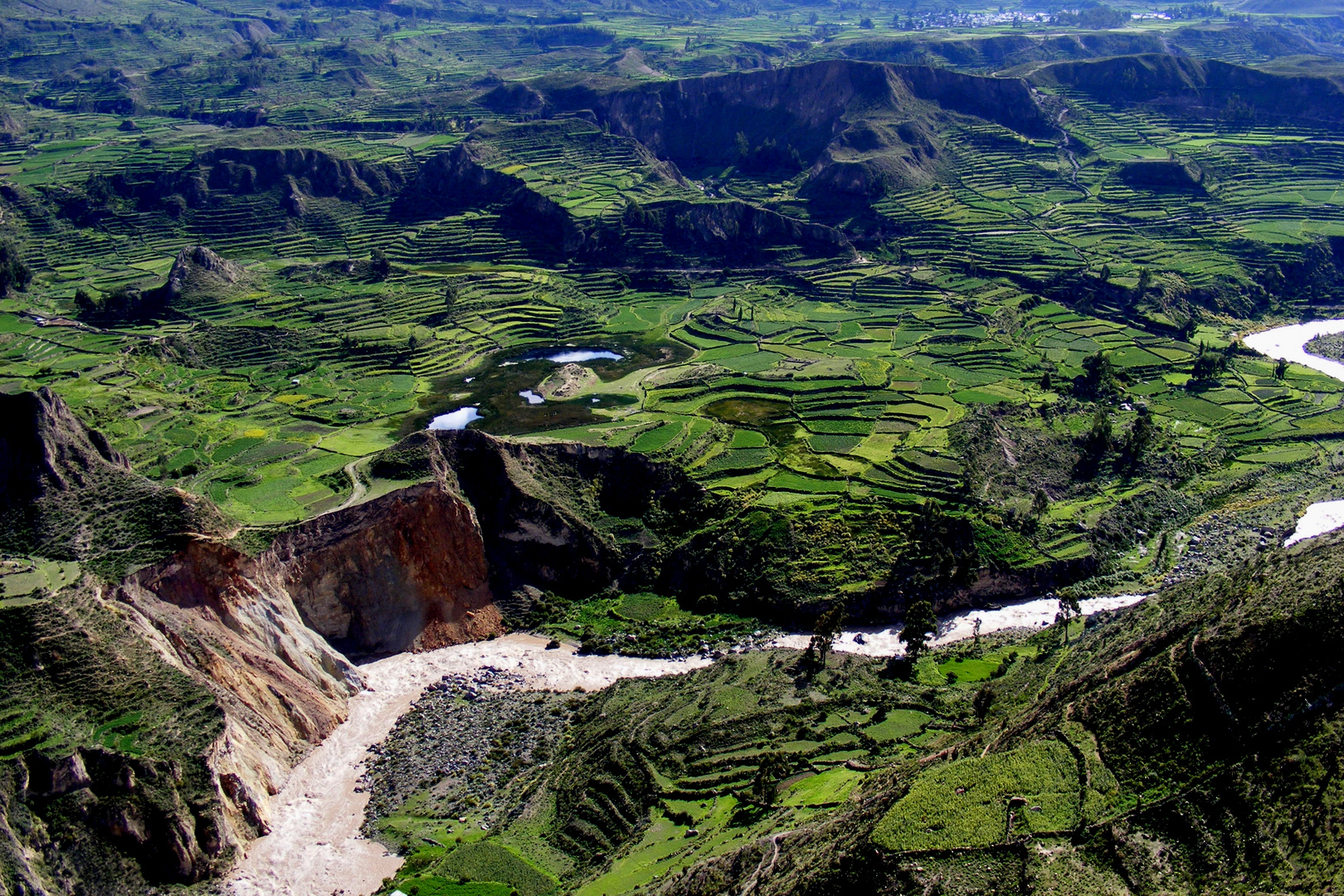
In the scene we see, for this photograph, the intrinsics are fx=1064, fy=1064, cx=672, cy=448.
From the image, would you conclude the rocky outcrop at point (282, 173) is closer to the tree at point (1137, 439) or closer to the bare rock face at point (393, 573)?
the bare rock face at point (393, 573)

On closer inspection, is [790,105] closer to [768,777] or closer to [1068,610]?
[1068,610]

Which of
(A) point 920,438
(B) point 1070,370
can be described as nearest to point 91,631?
(A) point 920,438

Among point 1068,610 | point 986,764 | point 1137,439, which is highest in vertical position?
point 986,764

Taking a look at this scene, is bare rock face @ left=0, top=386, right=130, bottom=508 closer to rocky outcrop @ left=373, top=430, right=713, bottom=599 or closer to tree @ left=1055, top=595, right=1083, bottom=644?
rocky outcrop @ left=373, top=430, right=713, bottom=599

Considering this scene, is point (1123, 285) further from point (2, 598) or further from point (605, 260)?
point (2, 598)

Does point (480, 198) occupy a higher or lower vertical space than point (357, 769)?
higher

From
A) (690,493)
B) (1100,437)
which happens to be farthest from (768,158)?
(690,493)

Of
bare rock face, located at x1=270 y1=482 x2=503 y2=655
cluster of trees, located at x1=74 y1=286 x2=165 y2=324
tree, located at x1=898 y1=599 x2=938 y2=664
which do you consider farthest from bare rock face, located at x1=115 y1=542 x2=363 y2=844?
cluster of trees, located at x1=74 y1=286 x2=165 y2=324
